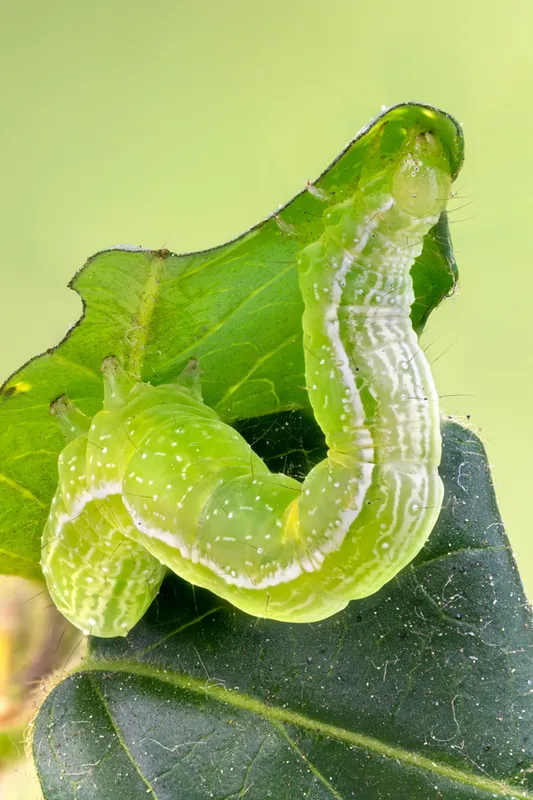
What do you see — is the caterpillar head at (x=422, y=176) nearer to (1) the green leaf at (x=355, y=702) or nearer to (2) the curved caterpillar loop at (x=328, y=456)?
(2) the curved caterpillar loop at (x=328, y=456)

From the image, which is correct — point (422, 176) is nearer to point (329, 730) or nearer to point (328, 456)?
point (328, 456)

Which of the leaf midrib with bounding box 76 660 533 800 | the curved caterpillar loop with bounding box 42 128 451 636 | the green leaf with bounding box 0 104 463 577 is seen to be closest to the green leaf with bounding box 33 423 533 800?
the leaf midrib with bounding box 76 660 533 800

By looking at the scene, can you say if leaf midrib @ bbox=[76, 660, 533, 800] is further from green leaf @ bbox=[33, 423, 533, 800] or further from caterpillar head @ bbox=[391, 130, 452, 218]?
caterpillar head @ bbox=[391, 130, 452, 218]

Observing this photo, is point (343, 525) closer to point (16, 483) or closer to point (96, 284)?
point (96, 284)

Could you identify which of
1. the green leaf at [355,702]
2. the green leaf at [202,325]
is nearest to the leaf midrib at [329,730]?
the green leaf at [355,702]

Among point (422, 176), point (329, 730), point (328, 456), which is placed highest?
point (422, 176)

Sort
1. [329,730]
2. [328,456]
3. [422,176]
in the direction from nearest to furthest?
[422,176], [328,456], [329,730]

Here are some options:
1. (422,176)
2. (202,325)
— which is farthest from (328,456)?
(422,176)
